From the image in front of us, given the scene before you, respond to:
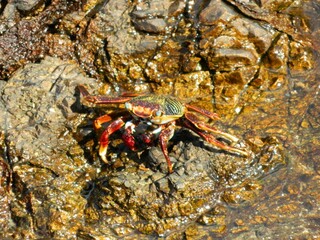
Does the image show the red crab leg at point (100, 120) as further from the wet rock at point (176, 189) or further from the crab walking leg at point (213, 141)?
the crab walking leg at point (213, 141)

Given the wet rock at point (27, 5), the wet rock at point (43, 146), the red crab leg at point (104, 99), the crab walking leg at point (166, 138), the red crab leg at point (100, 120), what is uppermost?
the wet rock at point (27, 5)

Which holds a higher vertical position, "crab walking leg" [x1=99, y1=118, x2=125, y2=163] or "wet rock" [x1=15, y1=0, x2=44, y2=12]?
"wet rock" [x1=15, y1=0, x2=44, y2=12]

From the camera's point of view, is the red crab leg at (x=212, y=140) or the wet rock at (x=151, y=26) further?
the wet rock at (x=151, y=26)

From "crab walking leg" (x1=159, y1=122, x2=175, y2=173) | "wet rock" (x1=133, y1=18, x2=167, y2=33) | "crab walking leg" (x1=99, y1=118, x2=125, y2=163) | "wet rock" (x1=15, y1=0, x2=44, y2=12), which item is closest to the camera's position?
"crab walking leg" (x1=159, y1=122, x2=175, y2=173)

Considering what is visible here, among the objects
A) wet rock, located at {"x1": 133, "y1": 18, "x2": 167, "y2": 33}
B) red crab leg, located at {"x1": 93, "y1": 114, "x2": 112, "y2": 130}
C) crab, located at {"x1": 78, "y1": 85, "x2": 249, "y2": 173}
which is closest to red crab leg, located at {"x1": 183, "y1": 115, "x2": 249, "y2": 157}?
crab, located at {"x1": 78, "y1": 85, "x2": 249, "y2": 173}

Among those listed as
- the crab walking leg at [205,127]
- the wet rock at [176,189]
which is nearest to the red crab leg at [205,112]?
the crab walking leg at [205,127]

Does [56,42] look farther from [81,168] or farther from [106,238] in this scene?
[106,238]

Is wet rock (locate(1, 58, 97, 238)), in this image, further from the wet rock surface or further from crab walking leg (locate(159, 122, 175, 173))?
crab walking leg (locate(159, 122, 175, 173))

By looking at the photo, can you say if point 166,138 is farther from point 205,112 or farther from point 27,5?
point 27,5


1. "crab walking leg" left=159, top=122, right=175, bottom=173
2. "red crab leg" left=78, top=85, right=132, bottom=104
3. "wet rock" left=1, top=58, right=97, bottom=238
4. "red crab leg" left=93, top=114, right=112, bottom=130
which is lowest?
"wet rock" left=1, top=58, right=97, bottom=238
